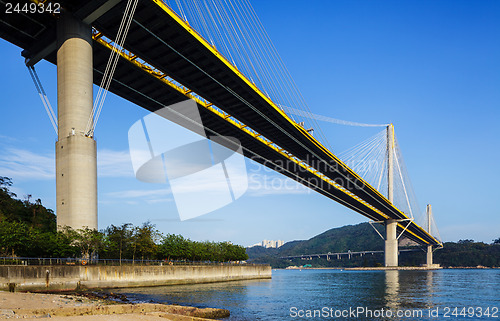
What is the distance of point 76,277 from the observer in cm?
2998

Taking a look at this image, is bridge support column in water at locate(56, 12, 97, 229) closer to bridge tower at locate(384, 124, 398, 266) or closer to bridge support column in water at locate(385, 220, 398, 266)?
bridge tower at locate(384, 124, 398, 266)

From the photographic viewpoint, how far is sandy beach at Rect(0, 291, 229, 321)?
601 inches

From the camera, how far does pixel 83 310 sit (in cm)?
1656

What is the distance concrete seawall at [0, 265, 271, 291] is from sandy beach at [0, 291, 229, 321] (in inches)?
195

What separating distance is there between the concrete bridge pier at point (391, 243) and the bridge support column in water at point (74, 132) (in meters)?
91.2

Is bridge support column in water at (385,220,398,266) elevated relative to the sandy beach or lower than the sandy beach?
lower

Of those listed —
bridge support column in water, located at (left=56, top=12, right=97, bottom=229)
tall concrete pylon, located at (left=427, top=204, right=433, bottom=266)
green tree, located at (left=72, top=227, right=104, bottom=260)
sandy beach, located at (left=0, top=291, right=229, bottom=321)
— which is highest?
bridge support column in water, located at (left=56, top=12, right=97, bottom=229)

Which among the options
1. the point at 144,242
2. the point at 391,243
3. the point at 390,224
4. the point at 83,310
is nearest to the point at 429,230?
the point at 391,243

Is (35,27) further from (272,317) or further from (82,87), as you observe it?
(272,317)

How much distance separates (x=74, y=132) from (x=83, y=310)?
18664 millimetres

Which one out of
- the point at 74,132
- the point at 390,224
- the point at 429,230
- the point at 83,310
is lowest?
the point at 429,230

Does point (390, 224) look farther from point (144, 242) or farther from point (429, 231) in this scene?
point (144, 242)

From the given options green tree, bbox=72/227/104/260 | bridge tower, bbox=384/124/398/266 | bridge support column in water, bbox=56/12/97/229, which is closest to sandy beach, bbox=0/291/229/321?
green tree, bbox=72/227/104/260

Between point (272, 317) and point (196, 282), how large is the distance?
26.1 meters
